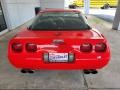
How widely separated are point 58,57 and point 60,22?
103 centimetres

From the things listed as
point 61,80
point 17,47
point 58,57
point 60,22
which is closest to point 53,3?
point 60,22

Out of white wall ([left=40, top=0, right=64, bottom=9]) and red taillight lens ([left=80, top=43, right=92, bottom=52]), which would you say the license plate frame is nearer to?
red taillight lens ([left=80, top=43, right=92, bottom=52])

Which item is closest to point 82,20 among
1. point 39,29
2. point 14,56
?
point 39,29

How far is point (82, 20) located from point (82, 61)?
1111 millimetres

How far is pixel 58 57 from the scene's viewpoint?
3.18m

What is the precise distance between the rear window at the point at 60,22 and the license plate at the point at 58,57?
826 mm

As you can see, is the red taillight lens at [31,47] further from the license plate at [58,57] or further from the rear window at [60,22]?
the rear window at [60,22]

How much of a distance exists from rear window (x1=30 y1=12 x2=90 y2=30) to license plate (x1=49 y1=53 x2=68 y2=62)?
0.83 m

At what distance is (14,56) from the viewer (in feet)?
10.7

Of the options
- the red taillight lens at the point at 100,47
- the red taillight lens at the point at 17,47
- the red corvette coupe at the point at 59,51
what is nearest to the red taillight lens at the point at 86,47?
the red corvette coupe at the point at 59,51

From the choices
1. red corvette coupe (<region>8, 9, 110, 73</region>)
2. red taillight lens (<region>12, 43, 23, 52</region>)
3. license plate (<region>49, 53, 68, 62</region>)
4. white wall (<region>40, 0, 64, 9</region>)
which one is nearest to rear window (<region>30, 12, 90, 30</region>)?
red corvette coupe (<region>8, 9, 110, 73</region>)

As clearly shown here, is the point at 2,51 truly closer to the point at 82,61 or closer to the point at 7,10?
the point at 82,61

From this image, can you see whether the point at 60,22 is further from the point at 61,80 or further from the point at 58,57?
the point at 61,80

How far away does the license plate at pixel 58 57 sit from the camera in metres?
3.16
